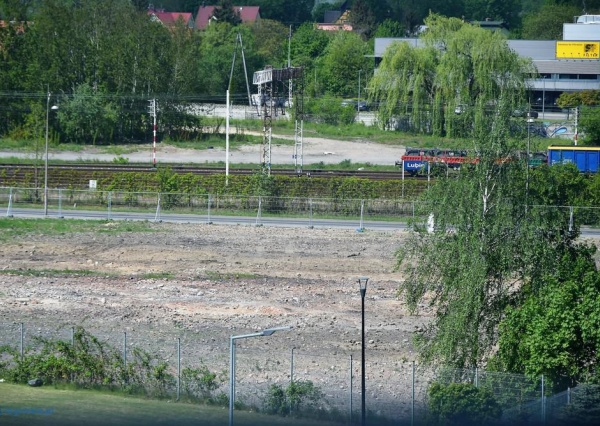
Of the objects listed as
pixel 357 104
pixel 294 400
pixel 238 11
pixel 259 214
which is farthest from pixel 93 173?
pixel 238 11

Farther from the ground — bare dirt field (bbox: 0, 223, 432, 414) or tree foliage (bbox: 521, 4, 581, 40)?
tree foliage (bbox: 521, 4, 581, 40)

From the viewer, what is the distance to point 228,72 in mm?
100375

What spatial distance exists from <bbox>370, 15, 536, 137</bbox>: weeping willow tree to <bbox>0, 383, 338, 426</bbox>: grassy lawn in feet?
152

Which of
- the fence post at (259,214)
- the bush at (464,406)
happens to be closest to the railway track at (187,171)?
the fence post at (259,214)

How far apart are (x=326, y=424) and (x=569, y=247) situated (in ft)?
28.8

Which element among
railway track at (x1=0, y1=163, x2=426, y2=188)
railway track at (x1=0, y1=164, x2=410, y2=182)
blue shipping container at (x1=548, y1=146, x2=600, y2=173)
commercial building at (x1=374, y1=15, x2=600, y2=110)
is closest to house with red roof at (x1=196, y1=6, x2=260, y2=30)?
A: commercial building at (x1=374, y1=15, x2=600, y2=110)

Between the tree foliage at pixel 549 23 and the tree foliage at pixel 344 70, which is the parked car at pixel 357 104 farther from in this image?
the tree foliage at pixel 549 23

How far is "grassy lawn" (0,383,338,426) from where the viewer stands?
2212 cm

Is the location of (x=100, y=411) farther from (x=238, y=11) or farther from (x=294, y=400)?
(x=238, y=11)

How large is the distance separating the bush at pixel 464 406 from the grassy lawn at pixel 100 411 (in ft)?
9.03

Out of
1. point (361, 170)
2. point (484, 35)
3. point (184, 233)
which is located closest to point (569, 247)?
point (184, 233)

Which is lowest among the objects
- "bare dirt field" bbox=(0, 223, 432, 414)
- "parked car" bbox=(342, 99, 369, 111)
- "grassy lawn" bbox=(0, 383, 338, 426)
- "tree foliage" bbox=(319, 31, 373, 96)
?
"grassy lawn" bbox=(0, 383, 338, 426)

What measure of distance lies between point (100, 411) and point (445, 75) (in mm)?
53415

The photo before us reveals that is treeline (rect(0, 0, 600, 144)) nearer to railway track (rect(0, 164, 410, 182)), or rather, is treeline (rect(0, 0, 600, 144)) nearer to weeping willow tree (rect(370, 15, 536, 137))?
weeping willow tree (rect(370, 15, 536, 137))
